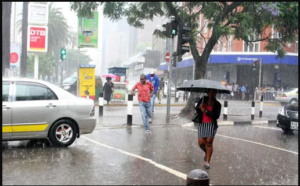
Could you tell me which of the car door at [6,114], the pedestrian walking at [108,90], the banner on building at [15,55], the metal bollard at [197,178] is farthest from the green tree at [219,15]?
the pedestrian walking at [108,90]

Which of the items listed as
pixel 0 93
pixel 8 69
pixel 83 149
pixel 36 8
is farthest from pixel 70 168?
pixel 8 69

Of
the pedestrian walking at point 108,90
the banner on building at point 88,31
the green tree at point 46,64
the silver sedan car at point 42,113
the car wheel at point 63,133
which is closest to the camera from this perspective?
the banner on building at point 88,31

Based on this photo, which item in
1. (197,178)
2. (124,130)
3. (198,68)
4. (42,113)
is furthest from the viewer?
(198,68)

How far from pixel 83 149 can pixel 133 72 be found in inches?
938

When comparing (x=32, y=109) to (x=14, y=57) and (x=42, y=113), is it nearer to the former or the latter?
(x=42, y=113)

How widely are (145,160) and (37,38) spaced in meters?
4.55

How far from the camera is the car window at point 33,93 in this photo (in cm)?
707

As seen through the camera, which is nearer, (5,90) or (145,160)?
(145,160)

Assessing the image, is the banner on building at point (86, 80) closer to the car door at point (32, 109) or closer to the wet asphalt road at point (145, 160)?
the wet asphalt road at point (145, 160)

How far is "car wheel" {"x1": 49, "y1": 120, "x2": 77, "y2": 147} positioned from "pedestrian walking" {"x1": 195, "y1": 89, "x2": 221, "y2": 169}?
2.93 meters

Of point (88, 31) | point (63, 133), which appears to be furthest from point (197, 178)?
point (88, 31)

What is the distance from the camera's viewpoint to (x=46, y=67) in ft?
44.3

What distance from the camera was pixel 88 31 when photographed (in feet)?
23.8

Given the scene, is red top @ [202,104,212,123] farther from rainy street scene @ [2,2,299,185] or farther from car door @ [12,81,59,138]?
car door @ [12,81,59,138]
